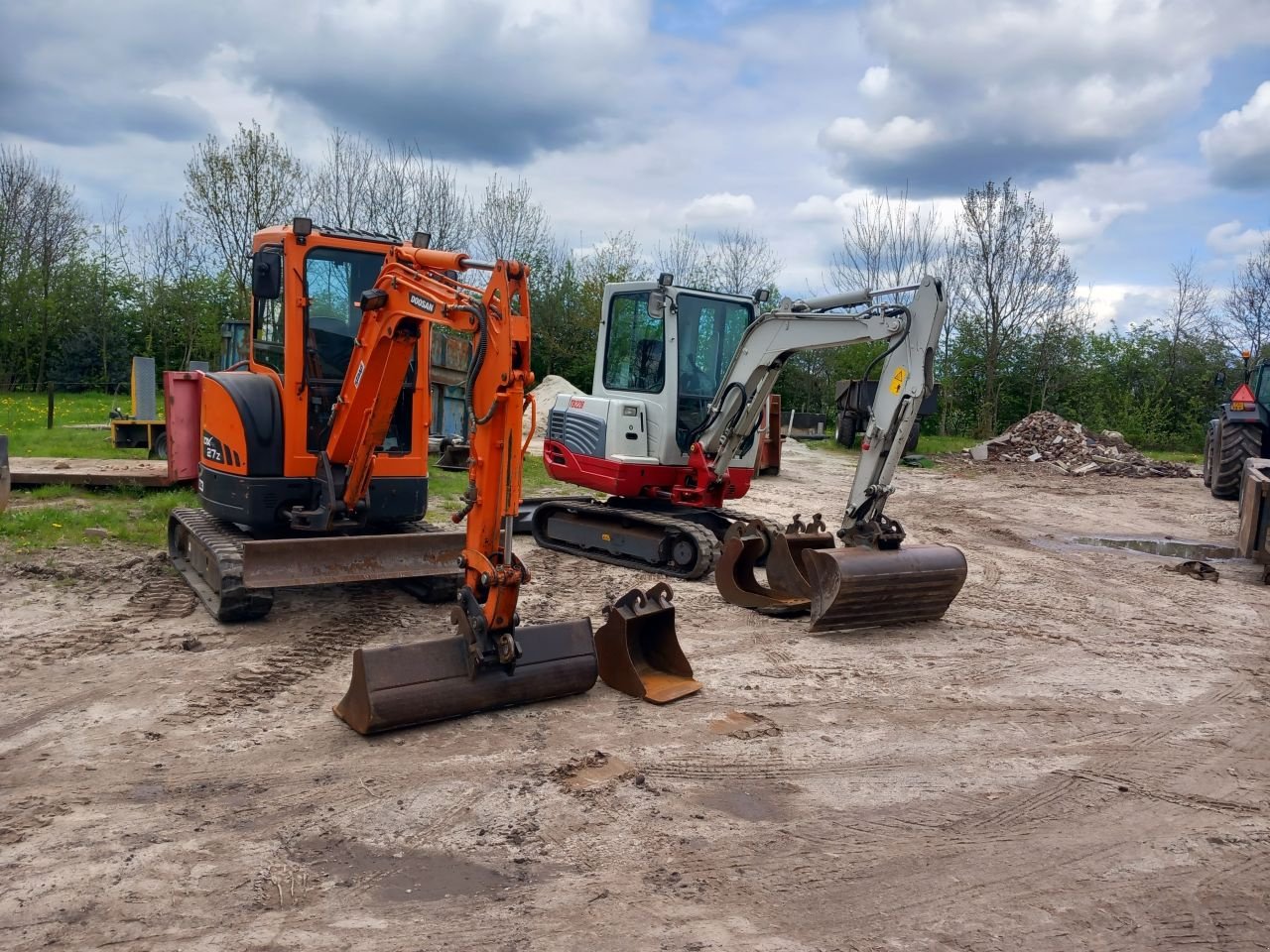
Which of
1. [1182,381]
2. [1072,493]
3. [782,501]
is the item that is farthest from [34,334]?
[1182,381]

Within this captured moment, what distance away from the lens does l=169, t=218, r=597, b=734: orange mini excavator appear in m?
5.42

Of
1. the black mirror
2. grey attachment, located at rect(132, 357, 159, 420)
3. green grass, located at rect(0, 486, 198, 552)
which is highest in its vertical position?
the black mirror

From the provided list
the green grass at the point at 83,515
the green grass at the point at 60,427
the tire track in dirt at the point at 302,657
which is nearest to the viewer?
the tire track in dirt at the point at 302,657

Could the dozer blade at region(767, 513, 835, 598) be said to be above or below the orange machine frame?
below

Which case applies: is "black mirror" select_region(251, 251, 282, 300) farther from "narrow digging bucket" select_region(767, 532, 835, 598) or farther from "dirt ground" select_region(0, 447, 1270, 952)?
"narrow digging bucket" select_region(767, 532, 835, 598)

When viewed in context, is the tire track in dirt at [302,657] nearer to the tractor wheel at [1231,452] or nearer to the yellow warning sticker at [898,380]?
the yellow warning sticker at [898,380]

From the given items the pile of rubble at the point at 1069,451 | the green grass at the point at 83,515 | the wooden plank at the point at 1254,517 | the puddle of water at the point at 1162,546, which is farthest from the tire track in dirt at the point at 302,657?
the pile of rubble at the point at 1069,451

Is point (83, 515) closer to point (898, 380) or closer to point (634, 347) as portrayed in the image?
point (634, 347)

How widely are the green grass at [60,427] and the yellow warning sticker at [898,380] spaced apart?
32.9 feet

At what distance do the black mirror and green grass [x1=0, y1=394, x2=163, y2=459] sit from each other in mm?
7298

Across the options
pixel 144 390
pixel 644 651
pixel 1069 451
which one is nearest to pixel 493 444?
pixel 644 651

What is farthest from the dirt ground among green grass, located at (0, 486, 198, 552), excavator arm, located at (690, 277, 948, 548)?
green grass, located at (0, 486, 198, 552)

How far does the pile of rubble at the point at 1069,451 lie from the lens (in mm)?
20438

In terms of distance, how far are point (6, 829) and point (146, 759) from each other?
0.71 meters
